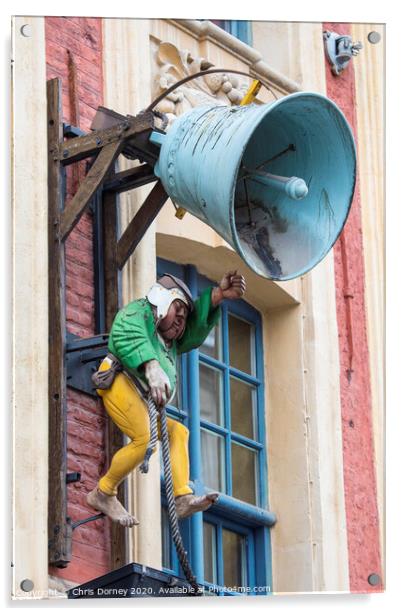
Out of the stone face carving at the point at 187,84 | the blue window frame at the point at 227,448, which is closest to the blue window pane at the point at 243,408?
the blue window frame at the point at 227,448

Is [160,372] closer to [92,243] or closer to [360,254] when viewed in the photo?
[92,243]

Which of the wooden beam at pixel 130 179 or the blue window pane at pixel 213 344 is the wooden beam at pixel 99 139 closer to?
the wooden beam at pixel 130 179

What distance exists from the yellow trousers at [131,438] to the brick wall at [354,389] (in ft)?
3.46

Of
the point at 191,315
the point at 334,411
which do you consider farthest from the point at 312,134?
the point at 334,411

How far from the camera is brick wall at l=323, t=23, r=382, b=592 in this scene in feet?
33.7

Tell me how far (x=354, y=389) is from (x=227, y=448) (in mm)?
643

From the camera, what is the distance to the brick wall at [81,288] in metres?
9.30

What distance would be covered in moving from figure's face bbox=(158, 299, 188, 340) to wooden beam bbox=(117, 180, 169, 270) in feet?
1.35

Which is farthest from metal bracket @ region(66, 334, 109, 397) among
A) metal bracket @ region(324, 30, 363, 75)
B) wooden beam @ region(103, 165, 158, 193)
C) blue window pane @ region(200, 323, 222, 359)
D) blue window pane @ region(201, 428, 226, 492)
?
metal bracket @ region(324, 30, 363, 75)

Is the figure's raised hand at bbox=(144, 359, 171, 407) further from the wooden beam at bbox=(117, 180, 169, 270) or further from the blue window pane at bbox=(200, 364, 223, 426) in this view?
the blue window pane at bbox=(200, 364, 223, 426)

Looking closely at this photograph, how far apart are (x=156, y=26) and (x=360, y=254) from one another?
4.47ft

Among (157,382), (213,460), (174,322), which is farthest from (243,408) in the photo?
(157,382)

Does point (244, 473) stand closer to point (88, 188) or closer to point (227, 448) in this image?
point (227, 448)

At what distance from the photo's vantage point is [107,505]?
9.24 m
